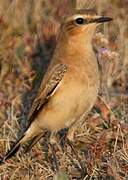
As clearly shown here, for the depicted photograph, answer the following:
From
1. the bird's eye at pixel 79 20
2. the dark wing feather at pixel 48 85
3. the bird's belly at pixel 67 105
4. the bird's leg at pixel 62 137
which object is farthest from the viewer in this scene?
the bird's leg at pixel 62 137

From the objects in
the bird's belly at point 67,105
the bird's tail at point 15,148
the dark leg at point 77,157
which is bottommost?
the dark leg at point 77,157

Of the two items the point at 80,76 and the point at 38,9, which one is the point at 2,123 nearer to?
the point at 80,76

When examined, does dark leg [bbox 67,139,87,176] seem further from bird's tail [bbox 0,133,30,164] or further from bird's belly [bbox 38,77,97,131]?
bird's tail [bbox 0,133,30,164]

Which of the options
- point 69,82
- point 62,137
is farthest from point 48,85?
point 62,137

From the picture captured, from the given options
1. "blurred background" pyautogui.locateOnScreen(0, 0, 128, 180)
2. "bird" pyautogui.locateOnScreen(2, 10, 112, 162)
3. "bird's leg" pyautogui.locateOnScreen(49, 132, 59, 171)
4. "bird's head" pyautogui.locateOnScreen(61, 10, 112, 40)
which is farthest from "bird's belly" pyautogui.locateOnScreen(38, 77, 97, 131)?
"bird's head" pyautogui.locateOnScreen(61, 10, 112, 40)

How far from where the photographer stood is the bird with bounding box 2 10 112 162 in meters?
6.39

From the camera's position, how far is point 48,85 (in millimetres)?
6594

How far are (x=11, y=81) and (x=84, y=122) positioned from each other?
1274 millimetres

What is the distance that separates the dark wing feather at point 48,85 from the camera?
6.48 m

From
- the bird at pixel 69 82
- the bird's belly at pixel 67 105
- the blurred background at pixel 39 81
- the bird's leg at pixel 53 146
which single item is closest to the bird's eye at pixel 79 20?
the bird at pixel 69 82

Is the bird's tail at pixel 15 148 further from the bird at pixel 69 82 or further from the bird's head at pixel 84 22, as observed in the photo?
the bird's head at pixel 84 22

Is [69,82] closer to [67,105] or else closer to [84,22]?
[67,105]

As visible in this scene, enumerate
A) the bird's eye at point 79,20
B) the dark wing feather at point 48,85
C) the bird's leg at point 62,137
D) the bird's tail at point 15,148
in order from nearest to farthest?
1. the dark wing feather at point 48,85
2. the bird's eye at point 79,20
3. the bird's tail at point 15,148
4. the bird's leg at point 62,137

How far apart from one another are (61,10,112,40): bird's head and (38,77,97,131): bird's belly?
0.59 m
